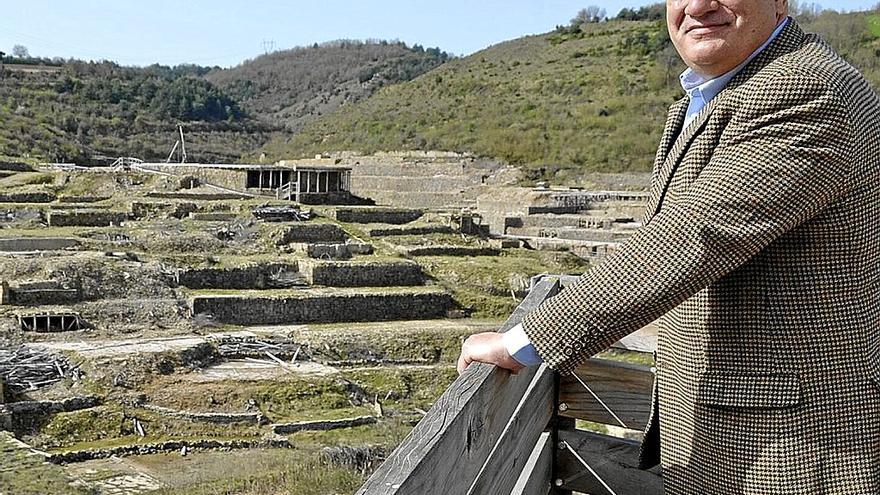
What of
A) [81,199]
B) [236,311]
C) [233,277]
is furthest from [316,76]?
[236,311]

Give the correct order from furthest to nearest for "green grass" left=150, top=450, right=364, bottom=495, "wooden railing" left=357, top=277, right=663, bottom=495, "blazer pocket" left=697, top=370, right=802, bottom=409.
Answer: "green grass" left=150, top=450, right=364, bottom=495, "blazer pocket" left=697, top=370, right=802, bottom=409, "wooden railing" left=357, top=277, right=663, bottom=495

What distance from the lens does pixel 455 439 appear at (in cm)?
151

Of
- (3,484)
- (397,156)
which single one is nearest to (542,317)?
(3,484)

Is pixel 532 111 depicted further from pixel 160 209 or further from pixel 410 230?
pixel 160 209

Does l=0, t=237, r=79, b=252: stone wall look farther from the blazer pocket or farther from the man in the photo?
the blazer pocket

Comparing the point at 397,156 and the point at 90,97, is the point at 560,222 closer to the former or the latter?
the point at 397,156

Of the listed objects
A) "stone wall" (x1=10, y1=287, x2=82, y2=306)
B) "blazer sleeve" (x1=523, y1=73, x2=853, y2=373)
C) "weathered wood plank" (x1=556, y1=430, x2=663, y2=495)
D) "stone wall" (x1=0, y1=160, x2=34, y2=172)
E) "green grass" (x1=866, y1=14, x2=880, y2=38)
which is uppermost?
"green grass" (x1=866, y1=14, x2=880, y2=38)

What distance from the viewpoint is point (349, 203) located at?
29.0 metres

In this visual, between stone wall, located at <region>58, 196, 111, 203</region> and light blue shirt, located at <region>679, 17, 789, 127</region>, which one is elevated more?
light blue shirt, located at <region>679, 17, 789, 127</region>

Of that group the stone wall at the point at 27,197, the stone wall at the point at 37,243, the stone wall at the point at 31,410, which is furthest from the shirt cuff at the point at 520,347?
the stone wall at the point at 27,197

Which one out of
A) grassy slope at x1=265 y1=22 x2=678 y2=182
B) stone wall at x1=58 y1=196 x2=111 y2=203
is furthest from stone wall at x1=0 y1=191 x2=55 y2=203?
grassy slope at x1=265 y1=22 x2=678 y2=182

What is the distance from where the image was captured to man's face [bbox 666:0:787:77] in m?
1.74

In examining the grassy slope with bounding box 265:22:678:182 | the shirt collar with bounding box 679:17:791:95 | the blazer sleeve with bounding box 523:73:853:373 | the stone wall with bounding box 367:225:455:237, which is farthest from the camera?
the grassy slope with bounding box 265:22:678:182

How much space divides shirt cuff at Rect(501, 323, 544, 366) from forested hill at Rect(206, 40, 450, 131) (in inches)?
2725
